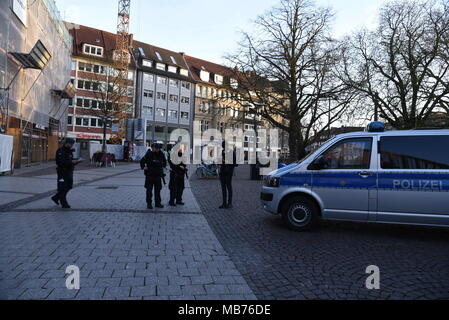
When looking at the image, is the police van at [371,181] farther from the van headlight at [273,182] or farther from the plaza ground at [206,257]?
the plaza ground at [206,257]

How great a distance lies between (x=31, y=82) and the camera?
82.7 ft

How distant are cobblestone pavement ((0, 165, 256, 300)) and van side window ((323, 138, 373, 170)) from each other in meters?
2.66

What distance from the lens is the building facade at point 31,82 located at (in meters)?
19.9

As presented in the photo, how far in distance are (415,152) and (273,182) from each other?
2.61m

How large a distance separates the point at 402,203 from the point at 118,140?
156 feet

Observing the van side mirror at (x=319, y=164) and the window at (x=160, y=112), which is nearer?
the van side mirror at (x=319, y=164)

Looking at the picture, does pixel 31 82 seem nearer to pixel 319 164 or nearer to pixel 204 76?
pixel 319 164

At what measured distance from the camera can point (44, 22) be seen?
1085 inches

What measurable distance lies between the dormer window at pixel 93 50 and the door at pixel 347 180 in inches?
2204

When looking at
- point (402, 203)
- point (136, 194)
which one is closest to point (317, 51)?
point (136, 194)

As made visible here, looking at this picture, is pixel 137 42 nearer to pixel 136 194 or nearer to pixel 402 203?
pixel 136 194

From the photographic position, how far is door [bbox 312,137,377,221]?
6.16 metres

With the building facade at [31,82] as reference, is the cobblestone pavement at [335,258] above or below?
below

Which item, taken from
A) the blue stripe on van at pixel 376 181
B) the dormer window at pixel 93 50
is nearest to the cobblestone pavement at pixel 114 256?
the blue stripe on van at pixel 376 181
